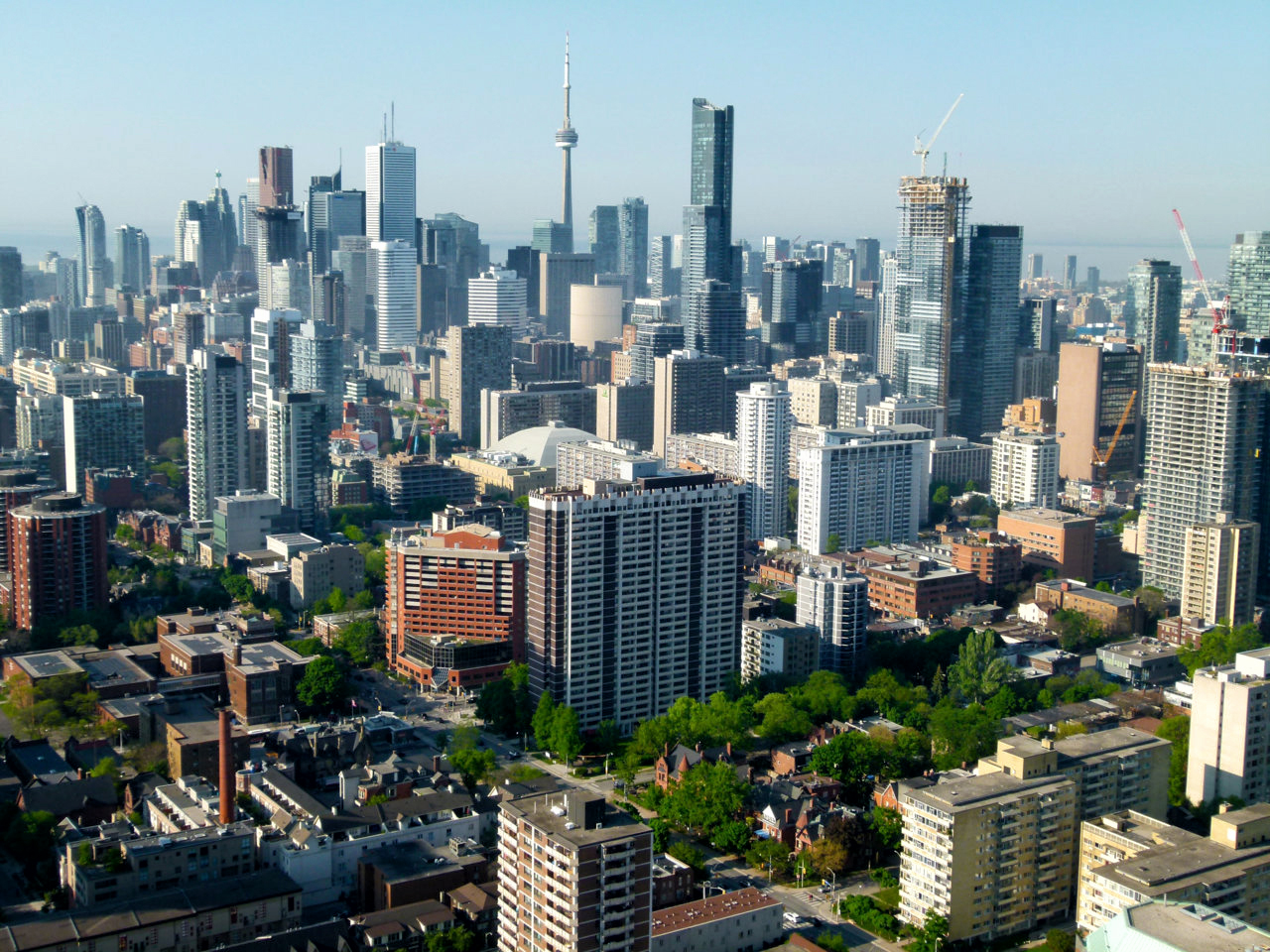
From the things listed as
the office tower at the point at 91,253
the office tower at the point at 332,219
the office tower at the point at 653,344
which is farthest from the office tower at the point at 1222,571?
the office tower at the point at 91,253

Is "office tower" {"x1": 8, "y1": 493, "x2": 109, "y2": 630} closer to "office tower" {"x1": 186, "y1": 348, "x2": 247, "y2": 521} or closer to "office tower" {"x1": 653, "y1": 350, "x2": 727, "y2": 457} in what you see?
"office tower" {"x1": 186, "y1": 348, "x2": 247, "y2": 521}

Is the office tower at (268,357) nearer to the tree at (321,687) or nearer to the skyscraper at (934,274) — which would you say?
the tree at (321,687)

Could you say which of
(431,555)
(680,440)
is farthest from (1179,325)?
(431,555)

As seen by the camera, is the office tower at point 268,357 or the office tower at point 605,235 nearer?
the office tower at point 268,357

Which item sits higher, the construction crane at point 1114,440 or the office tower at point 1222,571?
the construction crane at point 1114,440

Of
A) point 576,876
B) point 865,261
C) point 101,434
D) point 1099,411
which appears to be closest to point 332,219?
point 865,261

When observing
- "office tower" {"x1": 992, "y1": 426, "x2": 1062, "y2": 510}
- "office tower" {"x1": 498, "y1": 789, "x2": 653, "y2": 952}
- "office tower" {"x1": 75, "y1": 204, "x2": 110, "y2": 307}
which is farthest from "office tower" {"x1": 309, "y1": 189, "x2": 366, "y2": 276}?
"office tower" {"x1": 498, "y1": 789, "x2": 653, "y2": 952}

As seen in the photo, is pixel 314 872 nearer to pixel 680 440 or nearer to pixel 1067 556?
pixel 1067 556
